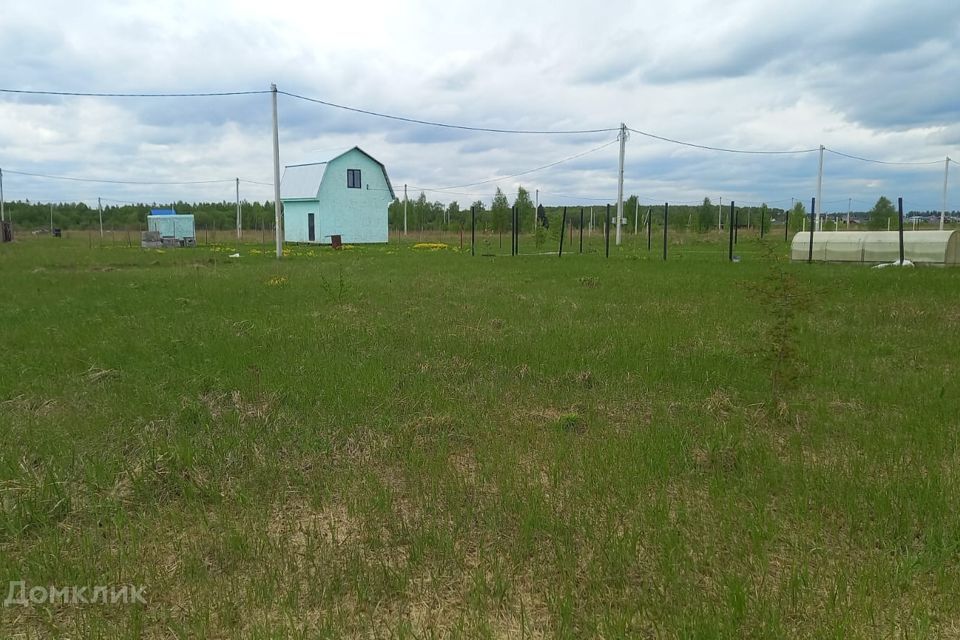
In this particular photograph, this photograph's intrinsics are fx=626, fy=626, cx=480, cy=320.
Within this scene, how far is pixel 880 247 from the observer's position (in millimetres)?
19953

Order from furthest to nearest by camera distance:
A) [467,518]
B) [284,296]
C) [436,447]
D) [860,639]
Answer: [284,296]
[436,447]
[467,518]
[860,639]

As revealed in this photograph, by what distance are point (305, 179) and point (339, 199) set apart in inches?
125

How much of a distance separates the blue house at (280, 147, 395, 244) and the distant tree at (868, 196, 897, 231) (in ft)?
166

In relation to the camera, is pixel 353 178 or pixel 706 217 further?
pixel 706 217

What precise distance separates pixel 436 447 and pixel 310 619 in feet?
6.97

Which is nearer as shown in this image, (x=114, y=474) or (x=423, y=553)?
(x=423, y=553)

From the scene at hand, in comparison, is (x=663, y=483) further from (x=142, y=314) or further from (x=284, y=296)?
(x=284, y=296)

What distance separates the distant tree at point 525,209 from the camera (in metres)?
56.6

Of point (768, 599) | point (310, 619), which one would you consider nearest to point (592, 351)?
point (768, 599)

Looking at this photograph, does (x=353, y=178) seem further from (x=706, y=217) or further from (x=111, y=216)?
(x=111, y=216)

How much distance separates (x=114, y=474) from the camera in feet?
14.0

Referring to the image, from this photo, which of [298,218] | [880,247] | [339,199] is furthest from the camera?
[298,218]

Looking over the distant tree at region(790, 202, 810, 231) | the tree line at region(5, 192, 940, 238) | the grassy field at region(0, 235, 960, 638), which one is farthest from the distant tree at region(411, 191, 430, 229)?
the grassy field at region(0, 235, 960, 638)

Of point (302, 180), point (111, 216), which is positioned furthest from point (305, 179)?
point (111, 216)
